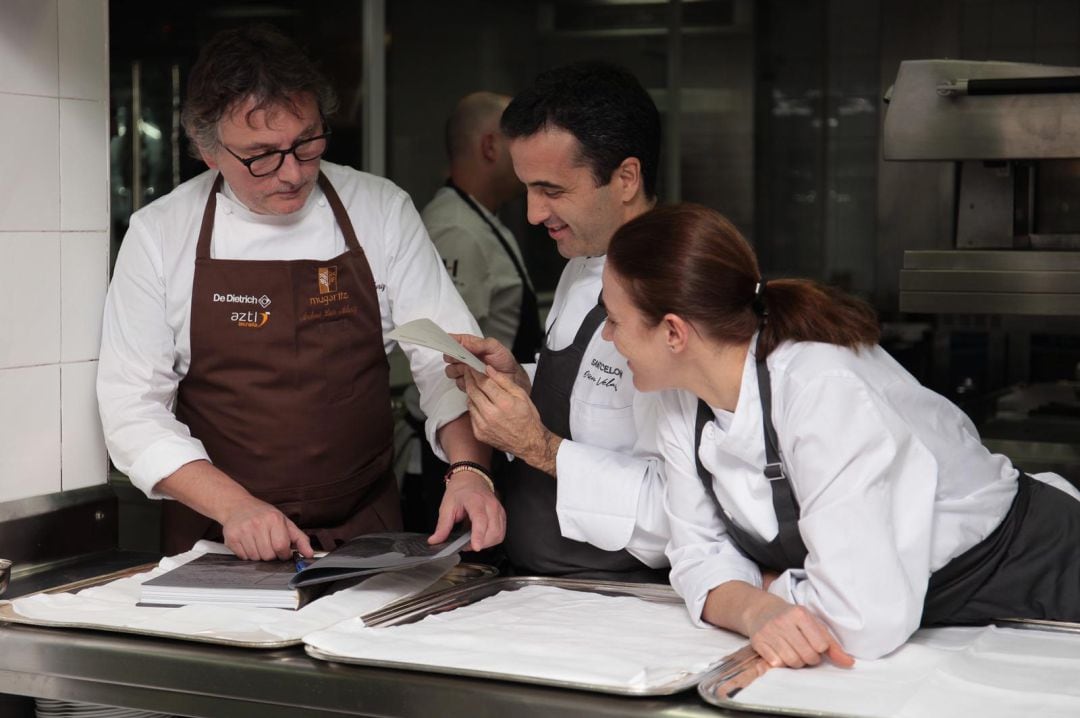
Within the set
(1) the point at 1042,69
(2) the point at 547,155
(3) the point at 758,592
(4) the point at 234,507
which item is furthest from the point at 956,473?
(1) the point at 1042,69

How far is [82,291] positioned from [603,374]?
94 centimetres

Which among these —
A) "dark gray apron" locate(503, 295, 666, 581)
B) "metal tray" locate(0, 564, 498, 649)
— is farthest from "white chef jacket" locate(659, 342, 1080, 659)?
"metal tray" locate(0, 564, 498, 649)

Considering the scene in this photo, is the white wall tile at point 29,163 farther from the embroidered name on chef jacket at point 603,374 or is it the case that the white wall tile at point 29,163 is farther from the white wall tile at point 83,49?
the embroidered name on chef jacket at point 603,374

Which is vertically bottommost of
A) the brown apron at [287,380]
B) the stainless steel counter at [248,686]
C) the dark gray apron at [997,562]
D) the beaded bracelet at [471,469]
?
the stainless steel counter at [248,686]

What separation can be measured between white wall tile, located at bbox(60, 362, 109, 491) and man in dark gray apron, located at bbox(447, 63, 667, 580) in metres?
0.69

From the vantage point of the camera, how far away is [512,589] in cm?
193

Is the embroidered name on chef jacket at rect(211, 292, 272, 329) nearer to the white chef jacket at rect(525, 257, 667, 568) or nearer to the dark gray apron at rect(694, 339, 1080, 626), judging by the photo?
the white chef jacket at rect(525, 257, 667, 568)

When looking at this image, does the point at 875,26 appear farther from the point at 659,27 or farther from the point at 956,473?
the point at 956,473

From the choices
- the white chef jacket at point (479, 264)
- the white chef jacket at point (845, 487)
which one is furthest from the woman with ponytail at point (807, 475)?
the white chef jacket at point (479, 264)

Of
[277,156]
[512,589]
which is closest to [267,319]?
[277,156]

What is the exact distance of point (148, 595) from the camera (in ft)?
5.96

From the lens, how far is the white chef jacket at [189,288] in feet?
6.95

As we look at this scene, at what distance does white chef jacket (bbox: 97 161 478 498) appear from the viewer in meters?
2.12

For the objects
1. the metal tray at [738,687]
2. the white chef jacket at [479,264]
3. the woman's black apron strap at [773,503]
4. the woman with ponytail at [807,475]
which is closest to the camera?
the metal tray at [738,687]
